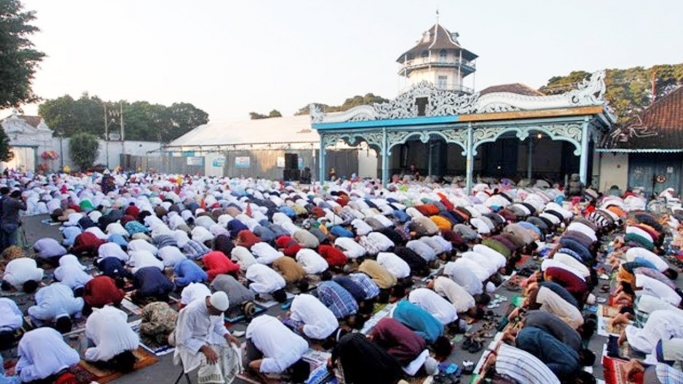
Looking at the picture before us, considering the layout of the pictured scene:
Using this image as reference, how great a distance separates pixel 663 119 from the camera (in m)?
18.0

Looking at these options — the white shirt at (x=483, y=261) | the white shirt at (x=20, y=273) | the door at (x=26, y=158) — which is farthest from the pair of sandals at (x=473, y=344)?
the door at (x=26, y=158)

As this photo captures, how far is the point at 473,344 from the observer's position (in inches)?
211

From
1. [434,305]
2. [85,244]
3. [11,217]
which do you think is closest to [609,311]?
[434,305]

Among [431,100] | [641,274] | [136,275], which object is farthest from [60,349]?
[431,100]

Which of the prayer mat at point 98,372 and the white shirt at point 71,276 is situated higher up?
the white shirt at point 71,276

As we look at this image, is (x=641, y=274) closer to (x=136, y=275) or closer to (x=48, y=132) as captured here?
(x=136, y=275)

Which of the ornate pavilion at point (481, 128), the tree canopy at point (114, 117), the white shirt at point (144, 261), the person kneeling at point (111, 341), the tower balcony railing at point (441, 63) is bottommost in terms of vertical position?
the person kneeling at point (111, 341)

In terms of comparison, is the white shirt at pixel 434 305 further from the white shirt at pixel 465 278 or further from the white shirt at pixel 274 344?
the white shirt at pixel 274 344

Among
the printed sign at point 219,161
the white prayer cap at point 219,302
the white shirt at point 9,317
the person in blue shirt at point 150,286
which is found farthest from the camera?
the printed sign at point 219,161

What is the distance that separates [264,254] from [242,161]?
68.2 ft

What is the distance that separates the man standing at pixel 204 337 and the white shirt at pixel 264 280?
2313 mm

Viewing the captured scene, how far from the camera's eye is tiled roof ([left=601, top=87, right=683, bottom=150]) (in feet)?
55.6

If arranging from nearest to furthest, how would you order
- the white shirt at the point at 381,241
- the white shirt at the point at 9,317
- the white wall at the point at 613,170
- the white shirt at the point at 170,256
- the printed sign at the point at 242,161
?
1. the white shirt at the point at 9,317
2. the white shirt at the point at 170,256
3. the white shirt at the point at 381,241
4. the white wall at the point at 613,170
5. the printed sign at the point at 242,161

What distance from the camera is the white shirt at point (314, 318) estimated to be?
16.4 feet
